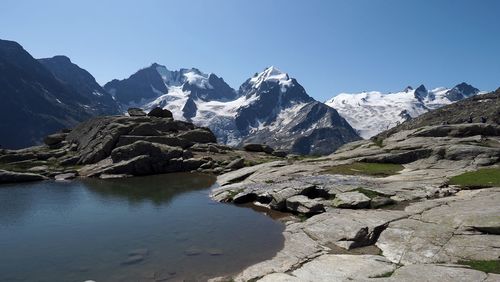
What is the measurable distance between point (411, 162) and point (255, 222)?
35225 millimetres

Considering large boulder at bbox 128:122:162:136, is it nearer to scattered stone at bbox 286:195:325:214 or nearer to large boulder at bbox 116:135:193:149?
large boulder at bbox 116:135:193:149

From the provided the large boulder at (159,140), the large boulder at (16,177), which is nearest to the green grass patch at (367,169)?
the large boulder at (159,140)

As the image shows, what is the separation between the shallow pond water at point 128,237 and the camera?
2988cm

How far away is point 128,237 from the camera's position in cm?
3834

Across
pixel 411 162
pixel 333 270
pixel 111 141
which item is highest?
pixel 111 141

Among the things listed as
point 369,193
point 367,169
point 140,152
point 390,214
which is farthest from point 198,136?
point 390,214

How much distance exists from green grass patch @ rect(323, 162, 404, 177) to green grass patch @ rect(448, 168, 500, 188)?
37.7 ft

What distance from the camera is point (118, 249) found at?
113ft

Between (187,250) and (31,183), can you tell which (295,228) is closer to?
(187,250)

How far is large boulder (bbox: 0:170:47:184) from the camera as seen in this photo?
264ft

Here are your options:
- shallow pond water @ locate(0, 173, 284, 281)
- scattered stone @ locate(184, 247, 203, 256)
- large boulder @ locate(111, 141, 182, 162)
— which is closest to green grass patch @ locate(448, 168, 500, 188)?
→ shallow pond water @ locate(0, 173, 284, 281)

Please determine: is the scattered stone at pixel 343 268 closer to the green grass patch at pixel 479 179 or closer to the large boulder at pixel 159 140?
the green grass patch at pixel 479 179

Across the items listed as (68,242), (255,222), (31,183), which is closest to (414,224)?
(255,222)

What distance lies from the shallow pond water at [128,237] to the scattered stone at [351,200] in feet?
24.0
